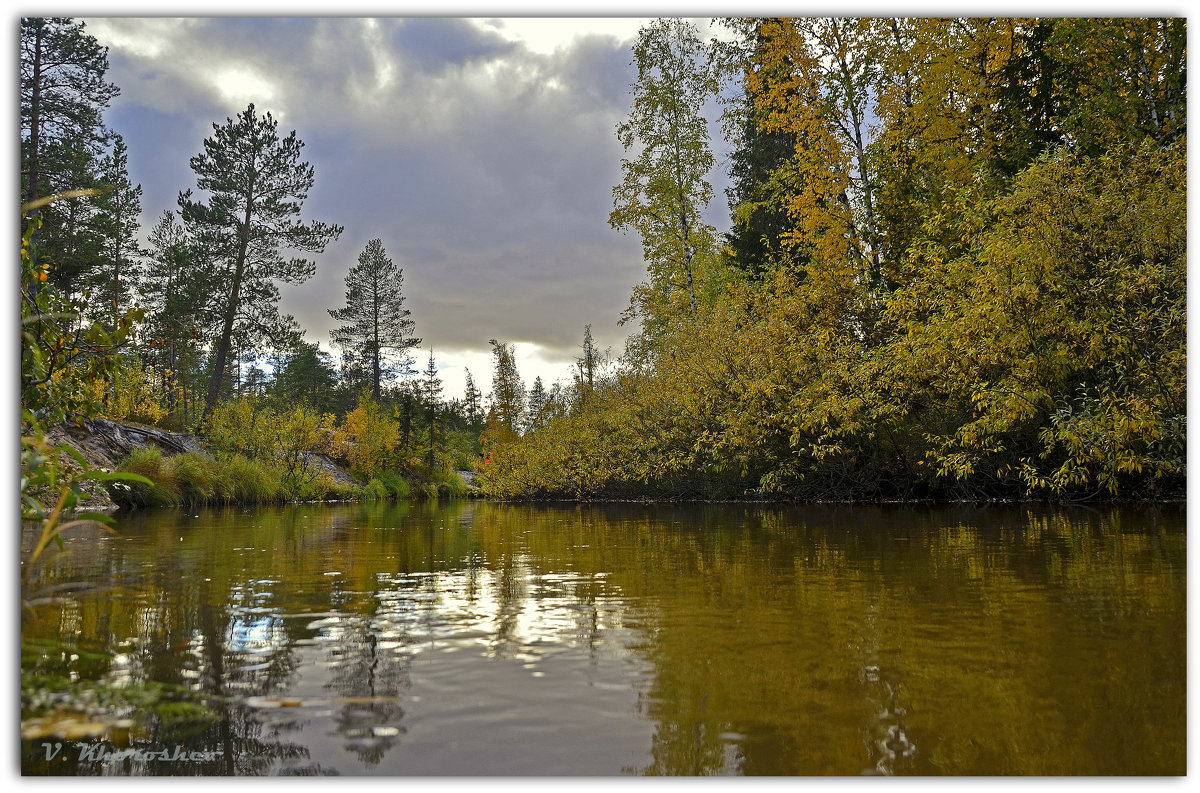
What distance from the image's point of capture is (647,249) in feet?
74.3

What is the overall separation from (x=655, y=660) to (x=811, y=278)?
1125 centimetres

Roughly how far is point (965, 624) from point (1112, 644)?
526 mm

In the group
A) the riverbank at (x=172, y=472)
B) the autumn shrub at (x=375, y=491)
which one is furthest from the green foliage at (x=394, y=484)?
the riverbank at (x=172, y=472)

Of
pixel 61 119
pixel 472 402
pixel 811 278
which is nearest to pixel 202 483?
pixel 61 119

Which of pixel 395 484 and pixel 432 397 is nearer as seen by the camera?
pixel 395 484

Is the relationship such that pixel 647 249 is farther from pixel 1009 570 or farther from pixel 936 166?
pixel 1009 570

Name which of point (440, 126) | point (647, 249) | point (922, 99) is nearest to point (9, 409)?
point (440, 126)

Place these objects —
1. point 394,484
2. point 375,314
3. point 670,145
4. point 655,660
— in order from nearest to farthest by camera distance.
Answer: point 655,660 < point 670,145 < point 394,484 < point 375,314

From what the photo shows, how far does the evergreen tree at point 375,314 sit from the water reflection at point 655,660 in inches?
1809

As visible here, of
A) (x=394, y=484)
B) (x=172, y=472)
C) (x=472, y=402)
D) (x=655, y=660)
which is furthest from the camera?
(x=472, y=402)

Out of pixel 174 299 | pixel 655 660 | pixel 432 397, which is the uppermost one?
pixel 174 299

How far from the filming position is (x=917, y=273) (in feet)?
Result: 40.4

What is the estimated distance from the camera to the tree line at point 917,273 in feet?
26.7

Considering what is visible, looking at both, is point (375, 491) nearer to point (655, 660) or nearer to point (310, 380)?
point (655, 660)
